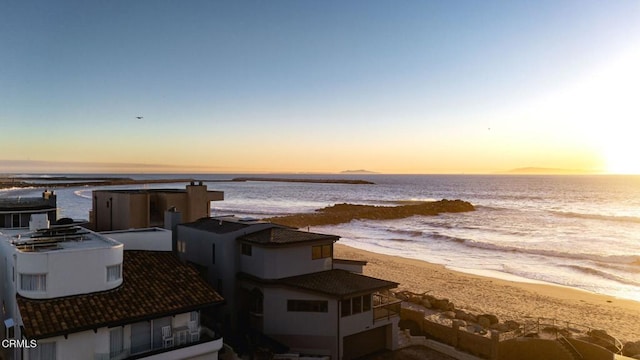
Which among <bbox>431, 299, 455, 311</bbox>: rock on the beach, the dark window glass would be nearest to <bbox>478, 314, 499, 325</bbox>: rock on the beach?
<bbox>431, 299, 455, 311</bbox>: rock on the beach

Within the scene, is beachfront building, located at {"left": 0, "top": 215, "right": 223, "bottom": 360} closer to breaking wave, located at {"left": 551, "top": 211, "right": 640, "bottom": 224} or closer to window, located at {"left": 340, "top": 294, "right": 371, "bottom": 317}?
window, located at {"left": 340, "top": 294, "right": 371, "bottom": 317}

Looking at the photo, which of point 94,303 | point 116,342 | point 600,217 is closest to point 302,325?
point 116,342

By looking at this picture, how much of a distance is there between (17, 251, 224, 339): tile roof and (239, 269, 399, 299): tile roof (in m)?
4.10

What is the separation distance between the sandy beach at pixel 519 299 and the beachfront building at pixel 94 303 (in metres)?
22.1

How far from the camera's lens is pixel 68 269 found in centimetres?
1415

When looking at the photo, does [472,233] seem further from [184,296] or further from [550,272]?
[184,296]

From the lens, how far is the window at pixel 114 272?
49.7 ft

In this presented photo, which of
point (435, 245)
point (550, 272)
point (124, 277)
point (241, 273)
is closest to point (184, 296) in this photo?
point (124, 277)

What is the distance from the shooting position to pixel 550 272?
44875mm

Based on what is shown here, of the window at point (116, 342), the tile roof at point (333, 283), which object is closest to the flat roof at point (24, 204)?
the tile roof at point (333, 283)

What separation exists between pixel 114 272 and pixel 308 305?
833 cm

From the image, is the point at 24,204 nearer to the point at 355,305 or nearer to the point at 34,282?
the point at 34,282

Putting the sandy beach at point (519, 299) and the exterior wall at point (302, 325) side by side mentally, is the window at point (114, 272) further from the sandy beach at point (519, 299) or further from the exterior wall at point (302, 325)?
the sandy beach at point (519, 299)

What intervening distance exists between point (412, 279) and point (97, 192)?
2733 centimetres
